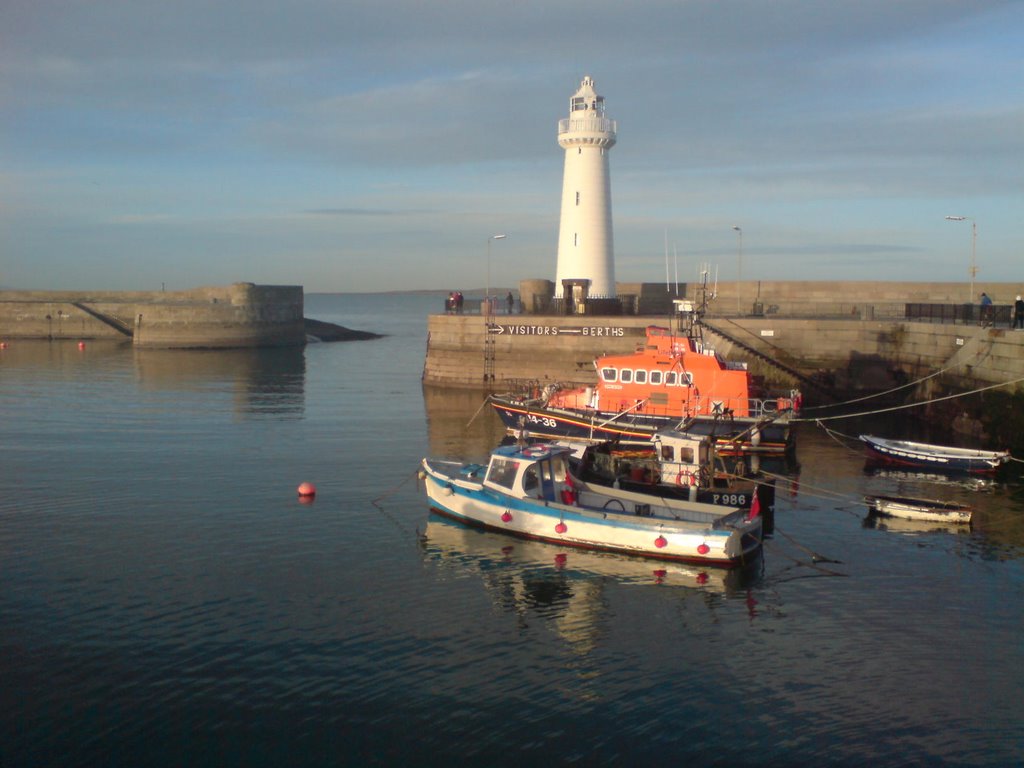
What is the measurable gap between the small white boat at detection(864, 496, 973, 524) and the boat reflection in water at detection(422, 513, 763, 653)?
458cm

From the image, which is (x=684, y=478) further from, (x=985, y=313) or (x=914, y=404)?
(x=985, y=313)

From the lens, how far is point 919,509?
20.6 meters

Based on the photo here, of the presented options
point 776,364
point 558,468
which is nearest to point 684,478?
point 558,468

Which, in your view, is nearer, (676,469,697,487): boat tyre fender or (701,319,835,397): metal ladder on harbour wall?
(676,469,697,487): boat tyre fender

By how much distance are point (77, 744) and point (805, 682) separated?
30.3ft

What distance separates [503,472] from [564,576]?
3.41m

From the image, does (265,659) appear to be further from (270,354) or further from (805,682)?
(270,354)

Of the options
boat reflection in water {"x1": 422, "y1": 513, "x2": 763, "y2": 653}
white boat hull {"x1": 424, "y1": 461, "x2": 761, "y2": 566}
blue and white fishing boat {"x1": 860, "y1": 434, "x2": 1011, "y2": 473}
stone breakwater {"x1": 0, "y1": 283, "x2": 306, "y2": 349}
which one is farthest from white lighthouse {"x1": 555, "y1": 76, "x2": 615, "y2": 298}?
stone breakwater {"x1": 0, "y1": 283, "x2": 306, "y2": 349}

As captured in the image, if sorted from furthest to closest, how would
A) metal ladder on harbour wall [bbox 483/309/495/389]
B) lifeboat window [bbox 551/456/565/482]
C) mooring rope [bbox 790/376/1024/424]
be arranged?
metal ladder on harbour wall [bbox 483/309/495/389], mooring rope [bbox 790/376/1024/424], lifeboat window [bbox 551/456/565/482]

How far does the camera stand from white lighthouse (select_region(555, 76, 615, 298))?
4475 cm

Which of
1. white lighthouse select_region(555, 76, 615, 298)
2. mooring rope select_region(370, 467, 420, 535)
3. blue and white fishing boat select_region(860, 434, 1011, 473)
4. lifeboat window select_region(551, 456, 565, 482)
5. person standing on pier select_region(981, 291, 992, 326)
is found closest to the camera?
lifeboat window select_region(551, 456, 565, 482)

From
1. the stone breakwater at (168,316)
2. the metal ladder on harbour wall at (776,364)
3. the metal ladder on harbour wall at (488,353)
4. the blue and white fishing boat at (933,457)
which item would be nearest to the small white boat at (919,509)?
the blue and white fishing boat at (933,457)

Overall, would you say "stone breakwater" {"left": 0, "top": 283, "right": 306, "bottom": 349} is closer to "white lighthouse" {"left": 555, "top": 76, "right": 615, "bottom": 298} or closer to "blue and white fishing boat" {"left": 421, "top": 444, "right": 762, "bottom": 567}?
"white lighthouse" {"left": 555, "top": 76, "right": 615, "bottom": 298}

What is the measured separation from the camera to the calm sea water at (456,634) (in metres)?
11.2
